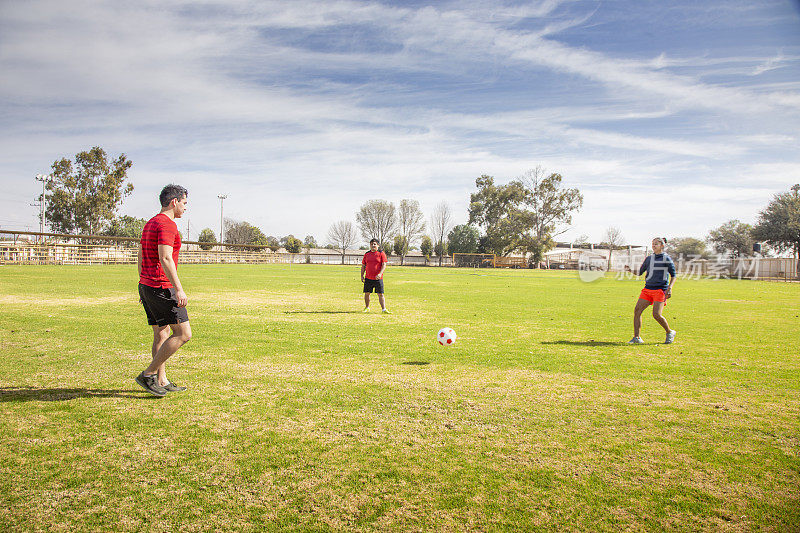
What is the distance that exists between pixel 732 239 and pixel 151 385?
87.3 m

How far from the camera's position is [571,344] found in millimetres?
9008

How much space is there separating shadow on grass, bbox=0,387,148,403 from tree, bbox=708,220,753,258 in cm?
8298

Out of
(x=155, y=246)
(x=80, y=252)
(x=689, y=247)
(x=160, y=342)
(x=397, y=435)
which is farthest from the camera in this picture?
(x=689, y=247)

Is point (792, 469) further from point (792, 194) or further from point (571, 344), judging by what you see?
point (792, 194)

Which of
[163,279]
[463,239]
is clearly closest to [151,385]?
[163,279]

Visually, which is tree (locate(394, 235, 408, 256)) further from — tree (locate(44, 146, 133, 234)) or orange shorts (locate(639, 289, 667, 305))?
orange shorts (locate(639, 289, 667, 305))

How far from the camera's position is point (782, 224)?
54000 millimetres

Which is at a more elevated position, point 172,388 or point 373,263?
point 373,263

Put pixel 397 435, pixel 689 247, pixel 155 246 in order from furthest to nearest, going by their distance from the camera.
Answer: pixel 689 247 → pixel 155 246 → pixel 397 435

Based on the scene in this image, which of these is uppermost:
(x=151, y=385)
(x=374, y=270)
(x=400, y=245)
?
(x=400, y=245)

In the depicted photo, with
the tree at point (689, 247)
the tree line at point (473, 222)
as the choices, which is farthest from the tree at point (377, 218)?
the tree at point (689, 247)

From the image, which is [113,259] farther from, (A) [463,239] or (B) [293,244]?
(A) [463,239]

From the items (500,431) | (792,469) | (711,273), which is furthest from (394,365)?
(711,273)

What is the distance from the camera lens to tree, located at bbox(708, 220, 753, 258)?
70.2m
